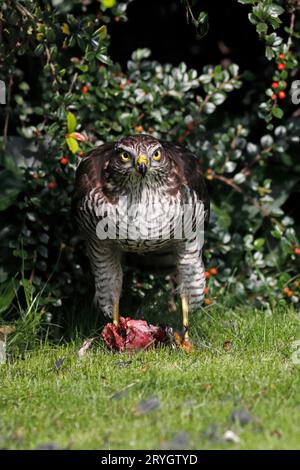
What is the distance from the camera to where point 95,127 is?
21.6 ft

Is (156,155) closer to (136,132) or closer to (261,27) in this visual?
(261,27)

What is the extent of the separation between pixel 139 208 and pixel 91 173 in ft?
1.78

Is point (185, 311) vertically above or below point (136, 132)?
below

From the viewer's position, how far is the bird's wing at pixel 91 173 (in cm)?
562

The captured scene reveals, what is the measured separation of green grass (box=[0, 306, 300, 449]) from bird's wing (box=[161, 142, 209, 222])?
3.10ft

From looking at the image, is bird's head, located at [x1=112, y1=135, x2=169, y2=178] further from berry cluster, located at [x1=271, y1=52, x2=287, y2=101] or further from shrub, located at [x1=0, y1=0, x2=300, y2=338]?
berry cluster, located at [x1=271, y1=52, x2=287, y2=101]

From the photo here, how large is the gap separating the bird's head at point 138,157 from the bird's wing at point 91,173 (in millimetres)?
249

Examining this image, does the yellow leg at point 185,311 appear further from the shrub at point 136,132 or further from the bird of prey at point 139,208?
the shrub at point 136,132

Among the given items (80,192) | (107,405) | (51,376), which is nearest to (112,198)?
(80,192)

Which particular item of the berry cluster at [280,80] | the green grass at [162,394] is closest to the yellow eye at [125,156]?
the green grass at [162,394]


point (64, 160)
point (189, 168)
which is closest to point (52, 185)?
point (64, 160)

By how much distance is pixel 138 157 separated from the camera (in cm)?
514

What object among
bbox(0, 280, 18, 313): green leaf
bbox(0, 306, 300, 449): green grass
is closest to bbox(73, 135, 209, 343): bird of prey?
bbox(0, 306, 300, 449): green grass
